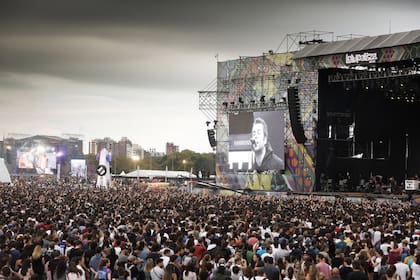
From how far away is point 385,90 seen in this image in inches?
2005

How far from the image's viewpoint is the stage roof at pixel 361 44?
42.1 metres

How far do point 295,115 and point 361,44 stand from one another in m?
8.40

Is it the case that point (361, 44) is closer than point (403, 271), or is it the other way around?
point (403, 271)

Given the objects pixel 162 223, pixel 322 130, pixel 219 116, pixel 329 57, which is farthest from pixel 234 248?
pixel 219 116

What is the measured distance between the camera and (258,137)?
54812 mm

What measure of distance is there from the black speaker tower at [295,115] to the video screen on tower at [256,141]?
2004 mm

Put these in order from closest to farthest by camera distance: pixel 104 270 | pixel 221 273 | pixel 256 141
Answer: pixel 221 273 < pixel 104 270 < pixel 256 141

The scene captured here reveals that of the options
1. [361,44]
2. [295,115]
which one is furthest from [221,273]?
[295,115]

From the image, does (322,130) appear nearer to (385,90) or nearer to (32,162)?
(385,90)

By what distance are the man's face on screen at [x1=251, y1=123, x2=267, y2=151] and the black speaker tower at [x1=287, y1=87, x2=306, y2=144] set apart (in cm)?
350

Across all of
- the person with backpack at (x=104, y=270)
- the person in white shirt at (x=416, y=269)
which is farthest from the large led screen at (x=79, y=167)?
the person in white shirt at (x=416, y=269)

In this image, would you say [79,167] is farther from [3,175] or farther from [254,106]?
[254,106]

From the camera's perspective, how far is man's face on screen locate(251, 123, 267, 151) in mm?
54375

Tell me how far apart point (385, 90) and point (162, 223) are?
33.4 metres
